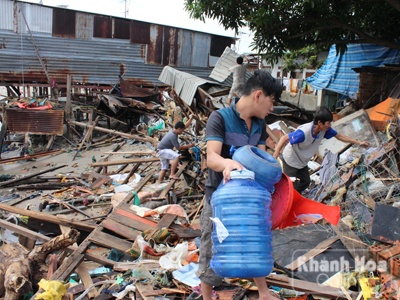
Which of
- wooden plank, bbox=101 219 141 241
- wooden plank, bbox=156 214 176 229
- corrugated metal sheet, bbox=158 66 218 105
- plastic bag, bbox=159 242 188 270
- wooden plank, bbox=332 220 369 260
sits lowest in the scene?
wooden plank, bbox=101 219 141 241

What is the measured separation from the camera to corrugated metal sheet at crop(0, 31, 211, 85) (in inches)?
687

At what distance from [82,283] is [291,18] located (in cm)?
671

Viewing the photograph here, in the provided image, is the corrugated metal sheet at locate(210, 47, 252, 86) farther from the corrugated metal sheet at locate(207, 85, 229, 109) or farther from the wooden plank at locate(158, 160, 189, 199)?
the wooden plank at locate(158, 160, 189, 199)

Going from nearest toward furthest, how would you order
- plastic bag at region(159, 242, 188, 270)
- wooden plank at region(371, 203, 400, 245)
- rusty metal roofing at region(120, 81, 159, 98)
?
wooden plank at region(371, 203, 400, 245) < plastic bag at region(159, 242, 188, 270) < rusty metal roofing at region(120, 81, 159, 98)

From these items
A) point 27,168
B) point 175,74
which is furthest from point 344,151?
point 27,168

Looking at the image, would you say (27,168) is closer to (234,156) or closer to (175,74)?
(175,74)

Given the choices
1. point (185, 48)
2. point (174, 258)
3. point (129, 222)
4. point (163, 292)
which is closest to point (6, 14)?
point (185, 48)

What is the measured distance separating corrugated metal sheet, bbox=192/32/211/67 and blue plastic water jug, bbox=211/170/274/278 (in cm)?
2191

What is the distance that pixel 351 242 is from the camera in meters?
3.13

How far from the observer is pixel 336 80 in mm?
10250

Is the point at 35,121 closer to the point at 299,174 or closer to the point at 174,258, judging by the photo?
the point at 174,258

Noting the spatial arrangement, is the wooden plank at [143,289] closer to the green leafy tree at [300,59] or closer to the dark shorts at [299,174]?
the dark shorts at [299,174]

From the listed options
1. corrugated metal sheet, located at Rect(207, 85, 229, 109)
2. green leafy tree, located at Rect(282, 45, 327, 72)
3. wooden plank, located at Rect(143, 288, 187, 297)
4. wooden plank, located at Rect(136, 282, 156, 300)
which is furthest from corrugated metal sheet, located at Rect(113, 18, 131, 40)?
wooden plank, located at Rect(143, 288, 187, 297)

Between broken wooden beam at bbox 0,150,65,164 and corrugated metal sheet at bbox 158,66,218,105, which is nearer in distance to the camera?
corrugated metal sheet at bbox 158,66,218,105
